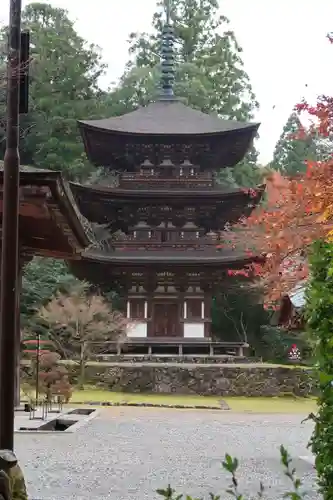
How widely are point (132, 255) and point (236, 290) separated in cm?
1047

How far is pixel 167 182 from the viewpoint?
92.3ft

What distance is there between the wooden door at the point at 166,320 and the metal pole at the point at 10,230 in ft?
69.3

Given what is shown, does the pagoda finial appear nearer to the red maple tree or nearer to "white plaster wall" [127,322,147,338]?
"white plaster wall" [127,322,147,338]

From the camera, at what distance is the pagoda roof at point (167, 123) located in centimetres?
2792

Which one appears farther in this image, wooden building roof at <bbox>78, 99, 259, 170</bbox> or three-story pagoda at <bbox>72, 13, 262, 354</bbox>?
wooden building roof at <bbox>78, 99, 259, 170</bbox>

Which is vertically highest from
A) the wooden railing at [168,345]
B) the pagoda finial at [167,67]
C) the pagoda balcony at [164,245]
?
the pagoda finial at [167,67]

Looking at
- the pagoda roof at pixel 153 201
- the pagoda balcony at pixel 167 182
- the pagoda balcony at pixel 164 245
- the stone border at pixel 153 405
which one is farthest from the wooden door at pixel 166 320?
the stone border at pixel 153 405

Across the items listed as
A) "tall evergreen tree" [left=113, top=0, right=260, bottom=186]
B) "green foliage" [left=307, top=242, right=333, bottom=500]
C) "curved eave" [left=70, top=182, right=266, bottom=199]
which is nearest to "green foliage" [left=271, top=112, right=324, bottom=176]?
"tall evergreen tree" [left=113, top=0, right=260, bottom=186]

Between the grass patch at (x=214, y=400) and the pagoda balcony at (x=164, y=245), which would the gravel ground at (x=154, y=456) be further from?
the pagoda balcony at (x=164, y=245)

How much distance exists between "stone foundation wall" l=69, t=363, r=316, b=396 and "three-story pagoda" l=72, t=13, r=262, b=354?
294 centimetres

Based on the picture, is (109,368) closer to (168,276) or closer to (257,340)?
(168,276)

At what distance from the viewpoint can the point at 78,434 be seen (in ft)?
41.6

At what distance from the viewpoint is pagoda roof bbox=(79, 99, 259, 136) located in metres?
27.9

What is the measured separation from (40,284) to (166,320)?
9213 mm
